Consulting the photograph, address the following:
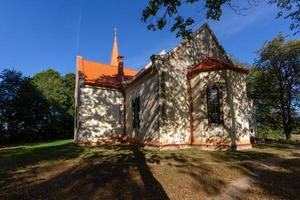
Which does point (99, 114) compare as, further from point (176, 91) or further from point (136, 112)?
point (176, 91)

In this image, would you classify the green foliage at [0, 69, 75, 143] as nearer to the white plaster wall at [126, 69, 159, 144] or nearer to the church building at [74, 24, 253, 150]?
the white plaster wall at [126, 69, 159, 144]

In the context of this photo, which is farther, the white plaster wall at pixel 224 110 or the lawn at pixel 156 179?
the white plaster wall at pixel 224 110

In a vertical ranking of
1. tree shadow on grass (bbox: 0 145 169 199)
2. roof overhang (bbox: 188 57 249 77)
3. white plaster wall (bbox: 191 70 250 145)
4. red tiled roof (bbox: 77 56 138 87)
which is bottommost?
tree shadow on grass (bbox: 0 145 169 199)

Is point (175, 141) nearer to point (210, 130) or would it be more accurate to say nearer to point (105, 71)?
point (210, 130)

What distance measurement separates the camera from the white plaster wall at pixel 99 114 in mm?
19406

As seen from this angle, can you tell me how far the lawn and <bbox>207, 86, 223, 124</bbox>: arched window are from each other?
11.9ft

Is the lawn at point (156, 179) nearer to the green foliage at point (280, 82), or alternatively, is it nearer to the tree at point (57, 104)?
the green foliage at point (280, 82)

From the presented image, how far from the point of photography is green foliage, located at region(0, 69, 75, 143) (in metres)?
A: 35.7

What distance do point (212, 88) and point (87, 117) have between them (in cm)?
1077

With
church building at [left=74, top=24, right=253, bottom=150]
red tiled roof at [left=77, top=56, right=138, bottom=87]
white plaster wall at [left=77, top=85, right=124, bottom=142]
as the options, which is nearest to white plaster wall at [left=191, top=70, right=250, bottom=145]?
church building at [left=74, top=24, right=253, bottom=150]

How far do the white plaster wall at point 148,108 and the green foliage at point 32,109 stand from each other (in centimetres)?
2533

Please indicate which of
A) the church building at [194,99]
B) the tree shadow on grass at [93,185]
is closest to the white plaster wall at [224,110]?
the church building at [194,99]

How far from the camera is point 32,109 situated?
123 feet

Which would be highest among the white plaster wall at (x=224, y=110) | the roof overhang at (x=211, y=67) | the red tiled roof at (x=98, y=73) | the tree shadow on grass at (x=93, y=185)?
the red tiled roof at (x=98, y=73)
